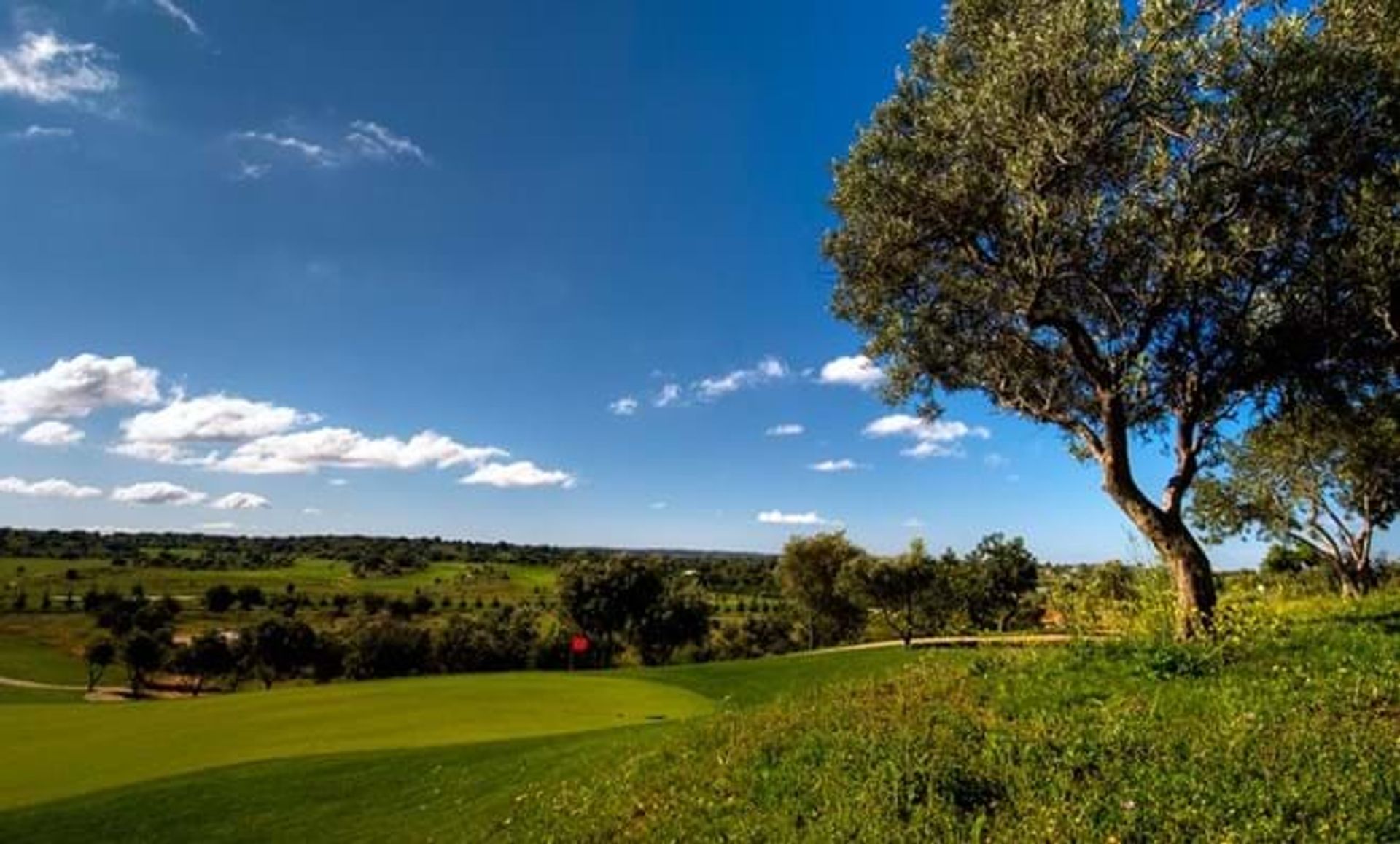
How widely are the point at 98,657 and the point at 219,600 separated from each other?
158 ft

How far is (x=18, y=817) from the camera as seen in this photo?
16.3 metres

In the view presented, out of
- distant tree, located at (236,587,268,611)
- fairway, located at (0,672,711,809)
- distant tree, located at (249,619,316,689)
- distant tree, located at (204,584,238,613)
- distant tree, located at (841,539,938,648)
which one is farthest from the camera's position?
distant tree, located at (236,587,268,611)

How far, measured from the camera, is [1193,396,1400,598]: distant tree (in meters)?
30.4

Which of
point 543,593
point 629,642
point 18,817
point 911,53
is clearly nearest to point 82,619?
point 543,593

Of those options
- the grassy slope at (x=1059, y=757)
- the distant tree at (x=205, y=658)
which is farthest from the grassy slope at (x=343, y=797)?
the distant tree at (x=205, y=658)

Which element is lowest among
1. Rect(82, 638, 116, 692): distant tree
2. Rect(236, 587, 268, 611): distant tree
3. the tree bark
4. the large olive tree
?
Rect(82, 638, 116, 692): distant tree

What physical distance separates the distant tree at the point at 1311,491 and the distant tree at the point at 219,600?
14797 cm

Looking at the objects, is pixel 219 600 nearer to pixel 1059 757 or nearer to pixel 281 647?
pixel 281 647

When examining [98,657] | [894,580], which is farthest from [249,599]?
[894,580]

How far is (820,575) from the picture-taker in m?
81.9

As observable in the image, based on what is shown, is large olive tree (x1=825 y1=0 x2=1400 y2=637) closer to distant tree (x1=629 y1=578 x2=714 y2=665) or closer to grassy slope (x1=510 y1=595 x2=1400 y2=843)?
grassy slope (x1=510 y1=595 x2=1400 y2=843)

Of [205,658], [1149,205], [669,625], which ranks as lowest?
[205,658]

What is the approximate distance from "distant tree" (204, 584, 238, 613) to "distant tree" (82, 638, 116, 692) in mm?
41800

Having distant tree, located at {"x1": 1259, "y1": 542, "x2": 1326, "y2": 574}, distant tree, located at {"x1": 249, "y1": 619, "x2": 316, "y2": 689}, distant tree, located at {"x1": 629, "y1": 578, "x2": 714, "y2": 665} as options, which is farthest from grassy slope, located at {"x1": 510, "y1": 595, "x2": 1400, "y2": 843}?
distant tree, located at {"x1": 249, "y1": 619, "x2": 316, "y2": 689}
